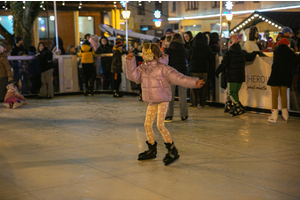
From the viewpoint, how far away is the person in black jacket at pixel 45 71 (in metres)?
13.0

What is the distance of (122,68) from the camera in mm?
13680

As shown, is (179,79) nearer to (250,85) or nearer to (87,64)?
(250,85)

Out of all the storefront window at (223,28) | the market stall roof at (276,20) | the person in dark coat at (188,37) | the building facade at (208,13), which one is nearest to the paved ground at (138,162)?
the person in dark coat at (188,37)

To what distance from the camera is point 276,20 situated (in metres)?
18.7

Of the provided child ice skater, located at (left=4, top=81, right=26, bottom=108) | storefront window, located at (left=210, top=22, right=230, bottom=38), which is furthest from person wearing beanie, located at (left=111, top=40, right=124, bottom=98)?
storefront window, located at (left=210, top=22, right=230, bottom=38)

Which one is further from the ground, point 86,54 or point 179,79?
point 86,54

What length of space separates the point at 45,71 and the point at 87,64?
137 cm

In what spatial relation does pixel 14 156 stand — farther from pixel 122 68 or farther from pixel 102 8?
pixel 102 8

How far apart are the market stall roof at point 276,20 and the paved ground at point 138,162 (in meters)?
10.1

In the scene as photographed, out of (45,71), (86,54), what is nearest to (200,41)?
(86,54)

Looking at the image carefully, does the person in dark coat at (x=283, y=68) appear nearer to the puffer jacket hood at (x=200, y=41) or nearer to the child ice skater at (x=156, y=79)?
the puffer jacket hood at (x=200, y=41)

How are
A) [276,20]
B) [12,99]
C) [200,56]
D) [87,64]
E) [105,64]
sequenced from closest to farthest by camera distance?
[200,56] < [12,99] < [87,64] < [105,64] < [276,20]

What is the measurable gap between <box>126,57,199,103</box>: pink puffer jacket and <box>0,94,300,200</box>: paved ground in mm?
909

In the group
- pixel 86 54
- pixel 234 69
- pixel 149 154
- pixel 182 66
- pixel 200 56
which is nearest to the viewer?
pixel 149 154
